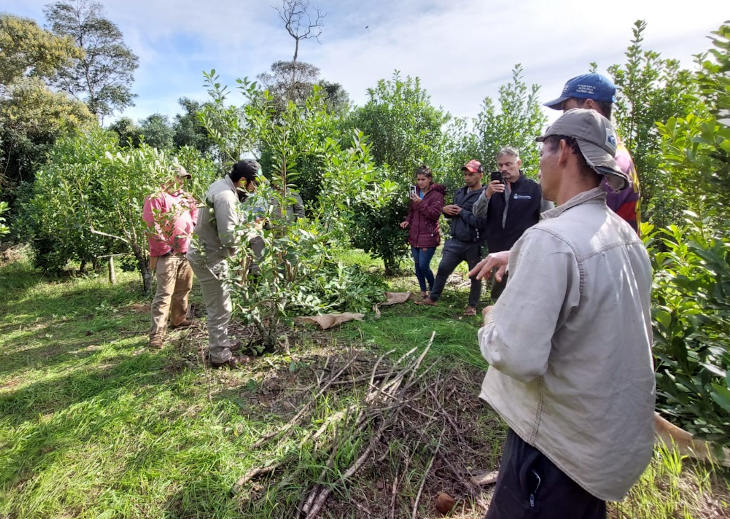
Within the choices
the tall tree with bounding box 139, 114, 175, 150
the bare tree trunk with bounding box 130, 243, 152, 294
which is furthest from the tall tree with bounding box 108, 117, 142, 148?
the bare tree trunk with bounding box 130, 243, 152, 294

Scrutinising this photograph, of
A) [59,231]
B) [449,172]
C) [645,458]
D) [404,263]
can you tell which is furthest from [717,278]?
[59,231]

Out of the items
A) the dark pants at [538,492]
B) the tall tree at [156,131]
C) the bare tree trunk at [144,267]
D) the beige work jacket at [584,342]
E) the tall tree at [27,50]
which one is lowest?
the bare tree trunk at [144,267]

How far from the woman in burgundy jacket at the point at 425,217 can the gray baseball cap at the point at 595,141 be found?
479 cm

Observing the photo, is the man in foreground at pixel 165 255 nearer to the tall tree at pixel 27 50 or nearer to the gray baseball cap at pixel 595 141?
the gray baseball cap at pixel 595 141

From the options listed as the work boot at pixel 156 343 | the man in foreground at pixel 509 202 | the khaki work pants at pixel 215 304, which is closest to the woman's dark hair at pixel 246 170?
the khaki work pants at pixel 215 304

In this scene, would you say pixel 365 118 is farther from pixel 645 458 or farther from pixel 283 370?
pixel 645 458

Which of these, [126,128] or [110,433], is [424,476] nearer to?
[110,433]

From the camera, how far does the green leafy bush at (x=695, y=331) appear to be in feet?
5.68

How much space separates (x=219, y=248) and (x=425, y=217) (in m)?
3.45

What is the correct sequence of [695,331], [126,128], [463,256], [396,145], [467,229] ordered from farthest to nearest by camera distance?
[126,128] < [396,145] < [463,256] < [467,229] < [695,331]

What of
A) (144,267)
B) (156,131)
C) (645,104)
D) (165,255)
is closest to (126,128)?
(156,131)

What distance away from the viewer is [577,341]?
3.87 ft

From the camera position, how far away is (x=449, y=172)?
7422 mm

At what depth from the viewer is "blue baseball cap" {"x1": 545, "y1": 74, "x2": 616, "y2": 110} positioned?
7.56 ft
